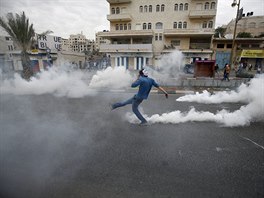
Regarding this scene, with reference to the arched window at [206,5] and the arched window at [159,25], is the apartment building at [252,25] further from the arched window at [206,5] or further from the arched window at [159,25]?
the arched window at [159,25]

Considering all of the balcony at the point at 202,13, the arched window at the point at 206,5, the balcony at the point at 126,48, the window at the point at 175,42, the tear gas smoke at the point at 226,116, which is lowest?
→ the tear gas smoke at the point at 226,116

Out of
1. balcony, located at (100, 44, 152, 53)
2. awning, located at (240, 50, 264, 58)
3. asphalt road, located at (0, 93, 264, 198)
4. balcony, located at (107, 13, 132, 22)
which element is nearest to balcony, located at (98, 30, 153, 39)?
balcony, located at (100, 44, 152, 53)

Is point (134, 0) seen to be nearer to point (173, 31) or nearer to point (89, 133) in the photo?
point (173, 31)

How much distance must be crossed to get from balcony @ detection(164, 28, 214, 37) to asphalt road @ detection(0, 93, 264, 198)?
20.0 metres

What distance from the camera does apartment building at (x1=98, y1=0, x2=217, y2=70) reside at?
21.5m

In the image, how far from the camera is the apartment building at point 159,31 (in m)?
21.5

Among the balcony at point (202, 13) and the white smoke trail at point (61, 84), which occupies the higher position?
the balcony at point (202, 13)

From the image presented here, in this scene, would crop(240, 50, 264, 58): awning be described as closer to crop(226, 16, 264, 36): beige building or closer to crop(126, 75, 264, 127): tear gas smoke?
crop(226, 16, 264, 36): beige building

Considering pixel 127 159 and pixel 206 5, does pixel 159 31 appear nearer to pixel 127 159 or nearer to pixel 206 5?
pixel 206 5

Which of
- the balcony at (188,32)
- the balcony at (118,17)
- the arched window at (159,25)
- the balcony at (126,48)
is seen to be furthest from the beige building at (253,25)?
the balcony at (118,17)

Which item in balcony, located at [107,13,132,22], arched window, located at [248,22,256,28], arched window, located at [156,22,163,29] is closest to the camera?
arched window, located at [156,22,163,29]

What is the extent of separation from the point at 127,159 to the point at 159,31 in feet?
76.1

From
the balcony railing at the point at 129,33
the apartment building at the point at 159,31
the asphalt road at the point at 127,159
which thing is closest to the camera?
the asphalt road at the point at 127,159

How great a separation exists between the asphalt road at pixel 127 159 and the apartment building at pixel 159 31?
63.8 feet
